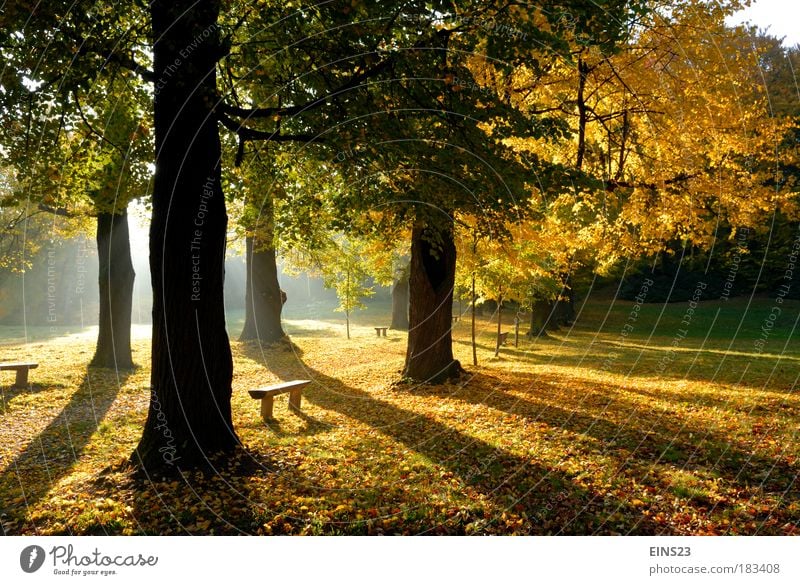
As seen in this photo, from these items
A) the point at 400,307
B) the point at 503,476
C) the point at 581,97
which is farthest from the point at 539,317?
the point at 503,476

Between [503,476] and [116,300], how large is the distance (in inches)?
537

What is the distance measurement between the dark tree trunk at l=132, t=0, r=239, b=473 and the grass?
2.20 ft

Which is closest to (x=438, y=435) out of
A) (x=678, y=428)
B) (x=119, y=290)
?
(x=678, y=428)

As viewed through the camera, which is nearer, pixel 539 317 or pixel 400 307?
pixel 539 317

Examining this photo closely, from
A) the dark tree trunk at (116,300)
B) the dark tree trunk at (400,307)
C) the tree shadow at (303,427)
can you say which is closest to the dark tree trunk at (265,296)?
the dark tree trunk at (116,300)

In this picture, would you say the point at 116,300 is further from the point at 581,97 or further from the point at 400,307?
the point at 400,307

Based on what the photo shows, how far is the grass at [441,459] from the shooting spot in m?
5.67

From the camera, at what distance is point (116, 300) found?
16.0 metres

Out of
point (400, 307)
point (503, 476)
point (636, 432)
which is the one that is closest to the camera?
point (503, 476)

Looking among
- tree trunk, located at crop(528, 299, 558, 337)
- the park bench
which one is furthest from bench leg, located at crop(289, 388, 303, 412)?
tree trunk, located at crop(528, 299, 558, 337)

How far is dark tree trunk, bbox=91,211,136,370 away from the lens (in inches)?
625

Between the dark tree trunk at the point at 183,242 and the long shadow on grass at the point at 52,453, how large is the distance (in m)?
1.26

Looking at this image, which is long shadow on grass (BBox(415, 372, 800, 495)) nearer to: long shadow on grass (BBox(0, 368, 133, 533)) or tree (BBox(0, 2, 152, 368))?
long shadow on grass (BBox(0, 368, 133, 533))

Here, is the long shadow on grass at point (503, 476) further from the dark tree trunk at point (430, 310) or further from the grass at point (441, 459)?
the dark tree trunk at point (430, 310)
